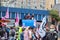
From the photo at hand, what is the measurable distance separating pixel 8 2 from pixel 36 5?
22.3ft

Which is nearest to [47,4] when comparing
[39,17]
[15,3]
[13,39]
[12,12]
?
[15,3]

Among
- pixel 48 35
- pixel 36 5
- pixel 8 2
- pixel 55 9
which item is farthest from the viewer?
pixel 55 9

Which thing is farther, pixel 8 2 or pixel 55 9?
pixel 55 9

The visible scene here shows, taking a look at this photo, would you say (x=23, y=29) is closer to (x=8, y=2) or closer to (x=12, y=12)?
(x=12, y=12)

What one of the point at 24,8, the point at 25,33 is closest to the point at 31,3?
the point at 24,8

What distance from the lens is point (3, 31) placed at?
1123 cm

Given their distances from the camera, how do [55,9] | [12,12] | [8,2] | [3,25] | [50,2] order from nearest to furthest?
[3,25]
[12,12]
[8,2]
[55,9]
[50,2]

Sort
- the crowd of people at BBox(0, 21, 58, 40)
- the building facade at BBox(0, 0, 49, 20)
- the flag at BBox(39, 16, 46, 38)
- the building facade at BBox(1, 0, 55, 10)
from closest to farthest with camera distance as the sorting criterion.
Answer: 1. the crowd of people at BBox(0, 21, 58, 40)
2. the flag at BBox(39, 16, 46, 38)
3. the building facade at BBox(0, 0, 49, 20)
4. the building facade at BBox(1, 0, 55, 10)

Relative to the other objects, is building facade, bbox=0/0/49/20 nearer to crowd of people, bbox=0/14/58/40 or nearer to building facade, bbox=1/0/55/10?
building facade, bbox=1/0/55/10

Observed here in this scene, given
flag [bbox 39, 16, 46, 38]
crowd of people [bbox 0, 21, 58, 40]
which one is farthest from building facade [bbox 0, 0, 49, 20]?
flag [bbox 39, 16, 46, 38]

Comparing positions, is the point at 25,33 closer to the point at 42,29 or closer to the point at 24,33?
the point at 24,33

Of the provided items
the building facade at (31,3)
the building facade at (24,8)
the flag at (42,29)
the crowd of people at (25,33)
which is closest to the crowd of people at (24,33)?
the crowd of people at (25,33)

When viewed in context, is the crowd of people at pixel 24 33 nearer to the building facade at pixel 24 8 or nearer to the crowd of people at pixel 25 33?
the crowd of people at pixel 25 33

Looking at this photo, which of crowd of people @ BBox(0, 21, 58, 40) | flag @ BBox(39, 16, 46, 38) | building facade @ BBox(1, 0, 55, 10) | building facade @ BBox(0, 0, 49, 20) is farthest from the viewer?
building facade @ BBox(1, 0, 55, 10)
